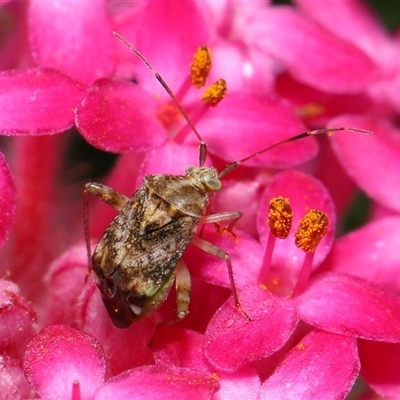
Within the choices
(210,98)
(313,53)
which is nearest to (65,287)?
(210,98)

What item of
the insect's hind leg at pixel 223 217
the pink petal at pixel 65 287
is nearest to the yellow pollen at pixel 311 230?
the insect's hind leg at pixel 223 217

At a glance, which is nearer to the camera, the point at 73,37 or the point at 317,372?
the point at 317,372

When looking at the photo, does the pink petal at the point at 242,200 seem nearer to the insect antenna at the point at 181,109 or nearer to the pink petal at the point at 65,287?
the insect antenna at the point at 181,109

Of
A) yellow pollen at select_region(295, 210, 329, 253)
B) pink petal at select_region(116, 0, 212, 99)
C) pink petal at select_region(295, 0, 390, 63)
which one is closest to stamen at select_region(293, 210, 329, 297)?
yellow pollen at select_region(295, 210, 329, 253)

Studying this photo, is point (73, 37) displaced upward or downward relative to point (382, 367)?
upward

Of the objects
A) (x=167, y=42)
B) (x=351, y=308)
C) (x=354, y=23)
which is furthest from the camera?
(x=354, y=23)

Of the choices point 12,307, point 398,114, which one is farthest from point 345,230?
point 12,307

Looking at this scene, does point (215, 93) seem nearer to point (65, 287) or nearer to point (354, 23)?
point (65, 287)

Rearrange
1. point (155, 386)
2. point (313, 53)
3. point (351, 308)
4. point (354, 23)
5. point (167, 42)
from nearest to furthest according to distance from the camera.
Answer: point (155, 386), point (351, 308), point (167, 42), point (313, 53), point (354, 23)
